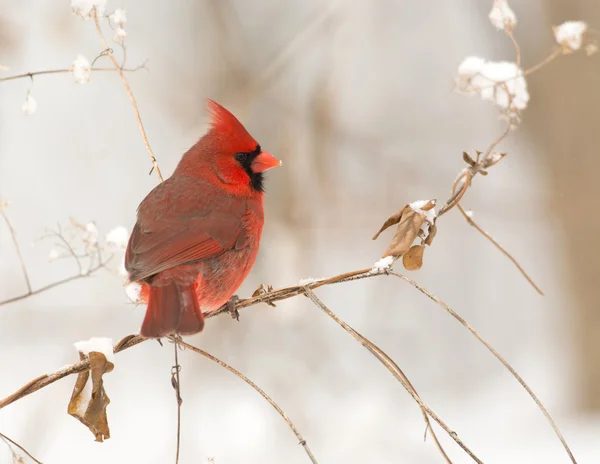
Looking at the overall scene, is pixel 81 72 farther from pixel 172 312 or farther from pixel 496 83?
pixel 496 83

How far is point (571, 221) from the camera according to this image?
13.2 feet

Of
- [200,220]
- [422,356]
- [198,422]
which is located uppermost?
[422,356]

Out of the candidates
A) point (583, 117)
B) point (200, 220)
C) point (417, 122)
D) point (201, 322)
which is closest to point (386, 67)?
point (417, 122)

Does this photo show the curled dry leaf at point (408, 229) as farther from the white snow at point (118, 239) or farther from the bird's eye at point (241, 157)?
the bird's eye at point (241, 157)

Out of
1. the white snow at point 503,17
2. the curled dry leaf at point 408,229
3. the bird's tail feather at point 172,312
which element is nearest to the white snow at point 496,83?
the white snow at point 503,17

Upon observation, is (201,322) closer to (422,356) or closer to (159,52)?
(422,356)

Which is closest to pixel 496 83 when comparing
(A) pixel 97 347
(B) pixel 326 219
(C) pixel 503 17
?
(C) pixel 503 17

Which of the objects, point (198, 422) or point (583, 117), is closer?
point (198, 422)

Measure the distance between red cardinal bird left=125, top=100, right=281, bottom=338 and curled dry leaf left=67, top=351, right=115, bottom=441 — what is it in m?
0.29

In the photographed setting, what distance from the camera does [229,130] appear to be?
1.92 metres

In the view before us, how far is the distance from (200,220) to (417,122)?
3295 millimetres

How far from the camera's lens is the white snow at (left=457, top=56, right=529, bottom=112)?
1110 mm

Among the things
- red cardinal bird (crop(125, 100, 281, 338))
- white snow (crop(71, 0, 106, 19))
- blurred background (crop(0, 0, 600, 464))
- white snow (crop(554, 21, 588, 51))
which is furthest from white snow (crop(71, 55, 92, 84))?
blurred background (crop(0, 0, 600, 464))

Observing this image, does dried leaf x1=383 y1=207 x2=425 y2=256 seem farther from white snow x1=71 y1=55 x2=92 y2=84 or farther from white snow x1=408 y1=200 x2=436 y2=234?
white snow x1=71 y1=55 x2=92 y2=84
